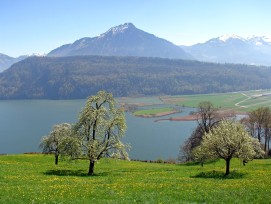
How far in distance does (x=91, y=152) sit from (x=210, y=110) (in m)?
58.3

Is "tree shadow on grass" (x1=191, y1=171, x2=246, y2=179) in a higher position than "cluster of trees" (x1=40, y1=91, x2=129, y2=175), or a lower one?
lower

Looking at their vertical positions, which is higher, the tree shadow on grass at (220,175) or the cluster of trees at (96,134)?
the cluster of trees at (96,134)

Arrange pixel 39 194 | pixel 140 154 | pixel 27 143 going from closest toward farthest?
1. pixel 39 194
2. pixel 140 154
3. pixel 27 143

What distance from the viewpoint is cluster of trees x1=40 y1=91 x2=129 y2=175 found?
4238 centimetres

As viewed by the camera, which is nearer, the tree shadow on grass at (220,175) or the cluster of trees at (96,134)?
the tree shadow on grass at (220,175)

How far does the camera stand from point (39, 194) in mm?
25156

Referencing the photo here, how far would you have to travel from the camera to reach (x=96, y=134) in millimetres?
44250

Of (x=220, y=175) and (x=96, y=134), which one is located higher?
(x=96, y=134)

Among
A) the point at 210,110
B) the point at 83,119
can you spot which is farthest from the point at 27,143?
the point at 83,119

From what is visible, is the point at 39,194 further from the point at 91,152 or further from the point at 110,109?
the point at 110,109

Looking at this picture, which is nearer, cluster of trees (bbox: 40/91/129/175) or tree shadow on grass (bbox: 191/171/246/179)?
tree shadow on grass (bbox: 191/171/246/179)

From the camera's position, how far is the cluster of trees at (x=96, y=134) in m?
42.4

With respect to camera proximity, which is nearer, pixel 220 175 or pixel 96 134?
pixel 220 175

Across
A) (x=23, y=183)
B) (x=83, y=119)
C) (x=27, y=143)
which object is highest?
(x=83, y=119)
